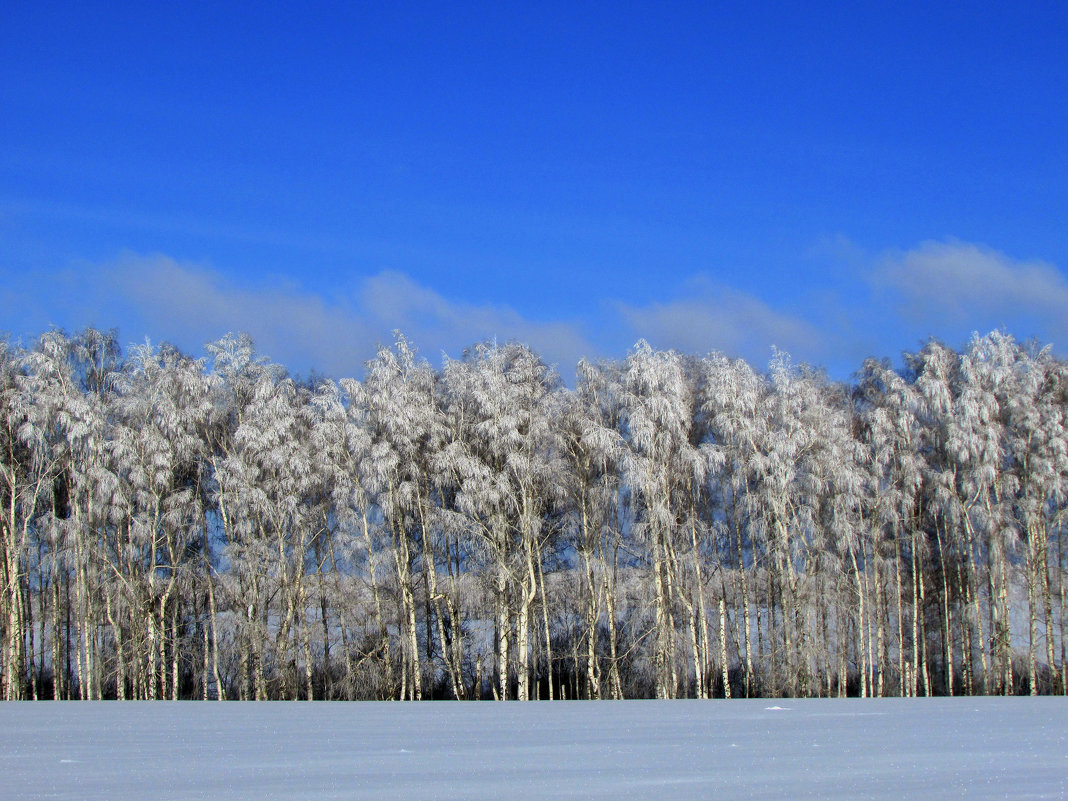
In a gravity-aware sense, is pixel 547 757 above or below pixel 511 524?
below

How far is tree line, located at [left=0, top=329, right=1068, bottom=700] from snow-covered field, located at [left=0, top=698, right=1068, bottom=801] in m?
14.9

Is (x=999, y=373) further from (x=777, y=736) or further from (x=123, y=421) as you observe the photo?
→ (x=123, y=421)

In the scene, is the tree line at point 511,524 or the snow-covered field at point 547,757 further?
the tree line at point 511,524

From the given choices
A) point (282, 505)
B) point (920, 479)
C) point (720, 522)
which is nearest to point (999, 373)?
point (920, 479)

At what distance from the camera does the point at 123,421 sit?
107 feet

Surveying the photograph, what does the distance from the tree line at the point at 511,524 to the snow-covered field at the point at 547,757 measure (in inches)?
588

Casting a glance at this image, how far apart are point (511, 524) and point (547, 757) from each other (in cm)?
2158

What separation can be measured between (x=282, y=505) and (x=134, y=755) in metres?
21.2

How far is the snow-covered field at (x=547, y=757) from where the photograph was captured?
24.4 feet

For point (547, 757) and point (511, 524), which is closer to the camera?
point (547, 757)

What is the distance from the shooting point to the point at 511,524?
102ft

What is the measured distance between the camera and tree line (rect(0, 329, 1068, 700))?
1206 inches

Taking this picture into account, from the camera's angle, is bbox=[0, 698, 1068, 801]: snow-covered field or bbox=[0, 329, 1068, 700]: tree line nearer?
bbox=[0, 698, 1068, 801]: snow-covered field

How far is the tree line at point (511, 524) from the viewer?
3062 centimetres
